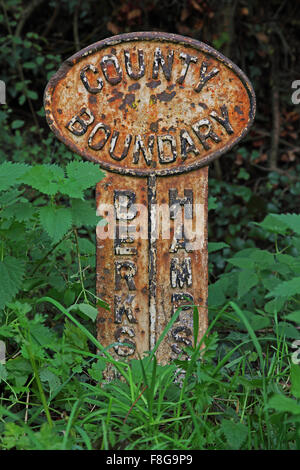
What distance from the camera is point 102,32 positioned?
419cm

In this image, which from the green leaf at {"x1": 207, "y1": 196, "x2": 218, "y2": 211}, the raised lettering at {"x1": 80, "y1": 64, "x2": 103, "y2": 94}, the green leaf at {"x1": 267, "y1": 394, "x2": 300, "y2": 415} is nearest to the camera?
the green leaf at {"x1": 267, "y1": 394, "x2": 300, "y2": 415}

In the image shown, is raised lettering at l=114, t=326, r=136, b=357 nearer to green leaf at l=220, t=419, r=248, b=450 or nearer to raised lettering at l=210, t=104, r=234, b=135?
green leaf at l=220, t=419, r=248, b=450

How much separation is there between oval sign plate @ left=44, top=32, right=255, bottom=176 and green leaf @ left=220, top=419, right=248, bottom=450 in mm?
989

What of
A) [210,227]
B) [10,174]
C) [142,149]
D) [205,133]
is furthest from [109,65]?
→ [210,227]

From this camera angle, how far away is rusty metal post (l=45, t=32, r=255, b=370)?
2.09m

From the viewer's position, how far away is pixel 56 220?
1786 millimetres

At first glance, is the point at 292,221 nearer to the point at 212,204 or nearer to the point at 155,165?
the point at 155,165

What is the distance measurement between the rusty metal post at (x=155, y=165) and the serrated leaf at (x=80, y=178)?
21 cm

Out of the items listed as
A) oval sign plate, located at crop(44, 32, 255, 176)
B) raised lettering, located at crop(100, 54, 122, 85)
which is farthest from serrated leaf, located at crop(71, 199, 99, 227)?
raised lettering, located at crop(100, 54, 122, 85)

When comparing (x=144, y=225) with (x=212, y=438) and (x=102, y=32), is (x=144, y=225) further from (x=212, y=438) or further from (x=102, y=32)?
(x=102, y=32)

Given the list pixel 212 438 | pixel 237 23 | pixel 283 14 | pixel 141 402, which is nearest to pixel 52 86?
pixel 141 402

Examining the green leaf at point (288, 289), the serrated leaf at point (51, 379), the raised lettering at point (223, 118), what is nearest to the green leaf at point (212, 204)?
the raised lettering at point (223, 118)

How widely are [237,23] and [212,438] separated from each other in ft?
10.7

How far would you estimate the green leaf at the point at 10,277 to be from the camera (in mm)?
1758
